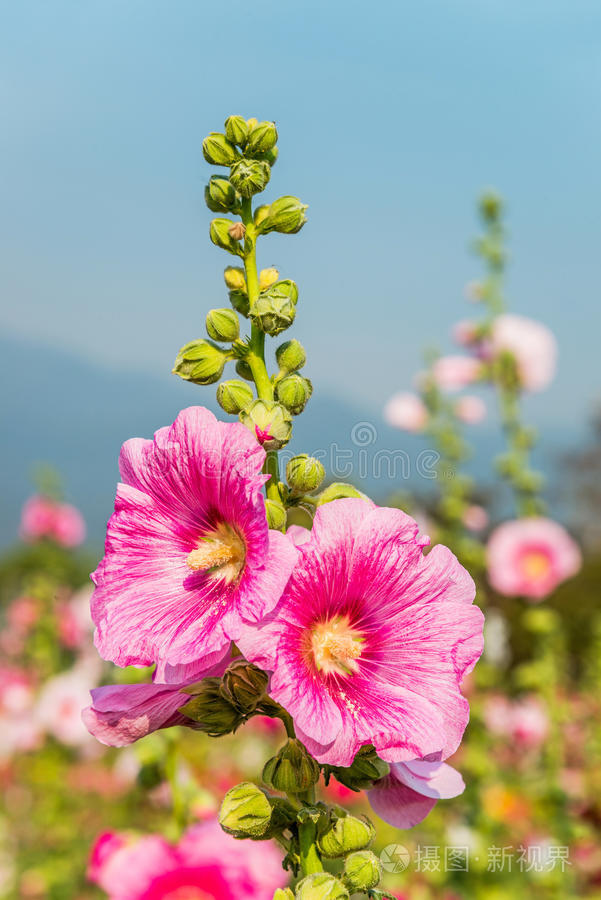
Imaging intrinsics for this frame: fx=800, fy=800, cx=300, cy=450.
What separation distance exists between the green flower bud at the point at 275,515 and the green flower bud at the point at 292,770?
0.34m

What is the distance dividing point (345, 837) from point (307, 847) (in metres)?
0.07

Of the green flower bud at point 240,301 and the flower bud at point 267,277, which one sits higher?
the flower bud at point 267,277

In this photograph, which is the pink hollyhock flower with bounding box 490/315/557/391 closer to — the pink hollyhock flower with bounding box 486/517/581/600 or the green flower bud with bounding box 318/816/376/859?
the pink hollyhock flower with bounding box 486/517/581/600

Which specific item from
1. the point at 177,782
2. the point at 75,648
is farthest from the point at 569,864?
the point at 75,648

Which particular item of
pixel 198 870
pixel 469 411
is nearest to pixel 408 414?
pixel 469 411

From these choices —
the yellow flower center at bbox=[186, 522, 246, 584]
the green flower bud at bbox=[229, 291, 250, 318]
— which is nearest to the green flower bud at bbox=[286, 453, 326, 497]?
the yellow flower center at bbox=[186, 522, 246, 584]

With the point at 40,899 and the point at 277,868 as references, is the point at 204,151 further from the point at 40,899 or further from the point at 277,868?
the point at 40,899

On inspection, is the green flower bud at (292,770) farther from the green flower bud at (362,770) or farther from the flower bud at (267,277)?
Answer: the flower bud at (267,277)

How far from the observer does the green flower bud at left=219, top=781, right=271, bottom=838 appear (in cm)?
127

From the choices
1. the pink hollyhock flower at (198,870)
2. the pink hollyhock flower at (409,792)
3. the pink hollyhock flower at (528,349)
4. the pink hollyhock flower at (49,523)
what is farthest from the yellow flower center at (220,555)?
the pink hollyhock flower at (49,523)

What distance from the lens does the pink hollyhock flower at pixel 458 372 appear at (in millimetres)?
5039

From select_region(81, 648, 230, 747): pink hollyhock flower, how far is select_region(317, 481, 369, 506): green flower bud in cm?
31

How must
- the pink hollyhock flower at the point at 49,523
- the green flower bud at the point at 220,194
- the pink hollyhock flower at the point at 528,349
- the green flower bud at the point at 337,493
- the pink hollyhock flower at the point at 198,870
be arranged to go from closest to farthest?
the green flower bud at the point at 337,493 < the green flower bud at the point at 220,194 < the pink hollyhock flower at the point at 198,870 < the pink hollyhock flower at the point at 528,349 < the pink hollyhock flower at the point at 49,523

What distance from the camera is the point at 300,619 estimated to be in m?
1.25
